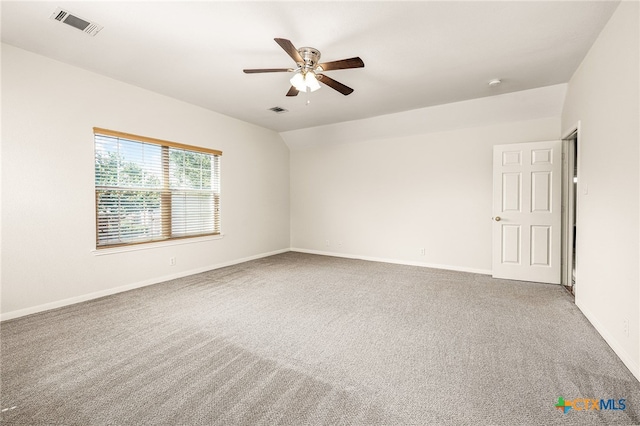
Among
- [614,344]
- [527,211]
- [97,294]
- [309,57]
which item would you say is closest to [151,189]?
[97,294]

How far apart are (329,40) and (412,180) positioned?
128 inches

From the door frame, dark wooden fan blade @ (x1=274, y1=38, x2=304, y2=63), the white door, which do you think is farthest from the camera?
the white door

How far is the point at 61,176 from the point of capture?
3.15m

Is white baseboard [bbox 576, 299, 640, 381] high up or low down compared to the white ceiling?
down

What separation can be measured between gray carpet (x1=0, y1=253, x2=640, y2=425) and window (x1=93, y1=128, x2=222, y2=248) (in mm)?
1010

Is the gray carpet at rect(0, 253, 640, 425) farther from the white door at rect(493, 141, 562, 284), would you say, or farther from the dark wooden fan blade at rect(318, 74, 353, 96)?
the dark wooden fan blade at rect(318, 74, 353, 96)

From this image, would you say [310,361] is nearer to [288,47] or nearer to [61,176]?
[288,47]

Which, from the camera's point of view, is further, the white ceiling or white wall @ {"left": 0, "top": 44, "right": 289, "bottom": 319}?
white wall @ {"left": 0, "top": 44, "right": 289, "bottom": 319}

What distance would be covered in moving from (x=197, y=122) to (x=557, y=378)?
5255 millimetres

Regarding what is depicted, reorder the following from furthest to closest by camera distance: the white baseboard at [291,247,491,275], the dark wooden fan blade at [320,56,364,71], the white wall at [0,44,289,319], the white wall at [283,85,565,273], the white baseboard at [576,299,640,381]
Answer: the white baseboard at [291,247,491,275] → the white wall at [283,85,565,273] → the white wall at [0,44,289,319] → the dark wooden fan blade at [320,56,364,71] → the white baseboard at [576,299,640,381]

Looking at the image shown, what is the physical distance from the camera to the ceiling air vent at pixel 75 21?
233 centimetres

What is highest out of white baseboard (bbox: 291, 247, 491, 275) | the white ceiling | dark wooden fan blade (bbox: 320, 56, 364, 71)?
the white ceiling

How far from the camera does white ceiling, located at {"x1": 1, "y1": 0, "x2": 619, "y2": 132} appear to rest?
7.38 ft
